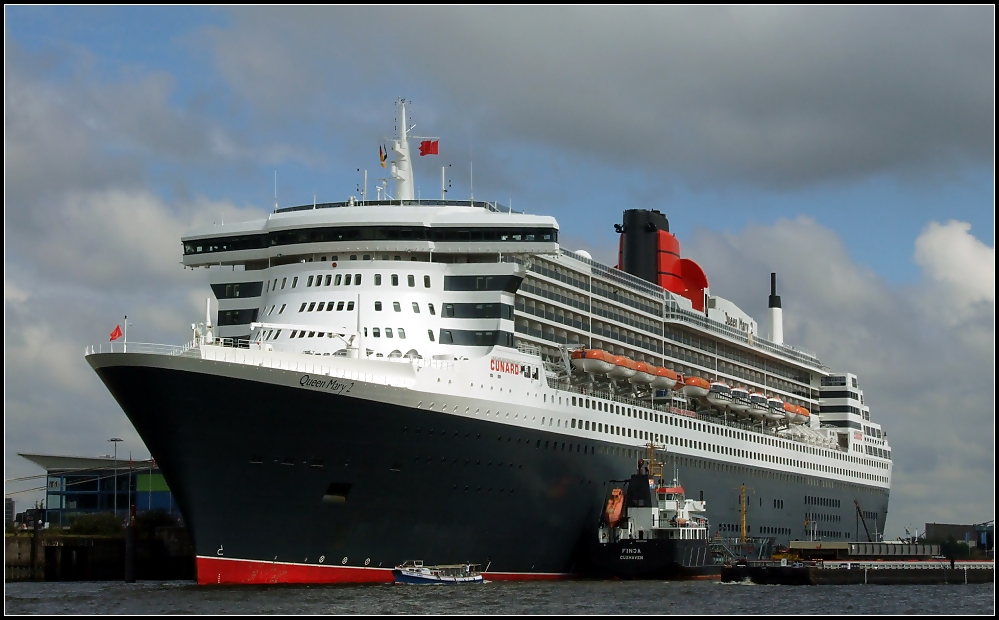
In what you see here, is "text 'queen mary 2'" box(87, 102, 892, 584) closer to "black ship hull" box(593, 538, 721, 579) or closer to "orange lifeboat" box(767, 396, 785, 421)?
"black ship hull" box(593, 538, 721, 579)

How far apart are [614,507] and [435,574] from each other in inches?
397

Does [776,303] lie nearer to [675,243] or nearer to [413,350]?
[675,243]

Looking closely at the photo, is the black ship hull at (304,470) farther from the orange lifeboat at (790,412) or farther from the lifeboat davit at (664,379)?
the orange lifeboat at (790,412)

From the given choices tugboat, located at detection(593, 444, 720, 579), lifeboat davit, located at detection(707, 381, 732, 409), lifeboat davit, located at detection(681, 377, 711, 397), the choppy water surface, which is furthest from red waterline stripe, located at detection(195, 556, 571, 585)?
lifeboat davit, located at detection(707, 381, 732, 409)

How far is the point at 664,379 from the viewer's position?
187ft

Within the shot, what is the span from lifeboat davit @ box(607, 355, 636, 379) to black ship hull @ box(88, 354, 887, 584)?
8824mm

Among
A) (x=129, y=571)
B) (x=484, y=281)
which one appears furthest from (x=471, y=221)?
(x=129, y=571)

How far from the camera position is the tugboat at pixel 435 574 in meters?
42.8

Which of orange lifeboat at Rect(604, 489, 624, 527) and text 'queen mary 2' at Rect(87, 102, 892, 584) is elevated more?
text 'queen mary 2' at Rect(87, 102, 892, 584)

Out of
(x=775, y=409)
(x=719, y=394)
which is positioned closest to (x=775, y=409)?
(x=775, y=409)

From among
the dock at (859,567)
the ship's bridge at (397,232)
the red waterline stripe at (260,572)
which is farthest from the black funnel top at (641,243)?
the red waterline stripe at (260,572)

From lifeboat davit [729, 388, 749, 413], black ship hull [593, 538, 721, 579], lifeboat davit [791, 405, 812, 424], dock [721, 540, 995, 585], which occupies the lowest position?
dock [721, 540, 995, 585]

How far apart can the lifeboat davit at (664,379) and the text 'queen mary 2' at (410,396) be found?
4.2 inches

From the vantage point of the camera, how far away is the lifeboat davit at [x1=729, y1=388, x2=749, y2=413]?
6384cm
